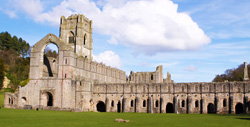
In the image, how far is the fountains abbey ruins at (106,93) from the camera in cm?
4969

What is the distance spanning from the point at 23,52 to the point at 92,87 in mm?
55396

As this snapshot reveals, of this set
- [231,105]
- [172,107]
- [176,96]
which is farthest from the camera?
[172,107]

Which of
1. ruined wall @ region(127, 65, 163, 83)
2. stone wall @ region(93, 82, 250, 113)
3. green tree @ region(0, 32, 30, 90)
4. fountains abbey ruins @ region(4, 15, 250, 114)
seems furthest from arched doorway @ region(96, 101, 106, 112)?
green tree @ region(0, 32, 30, 90)

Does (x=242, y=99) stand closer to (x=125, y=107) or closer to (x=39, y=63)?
(x=125, y=107)

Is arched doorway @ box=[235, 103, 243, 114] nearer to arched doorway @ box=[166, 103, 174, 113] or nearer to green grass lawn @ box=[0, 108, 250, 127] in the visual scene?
arched doorway @ box=[166, 103, 174, 113]

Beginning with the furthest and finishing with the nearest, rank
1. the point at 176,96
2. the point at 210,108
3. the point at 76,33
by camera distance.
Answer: the point at 76,33, the point at 176,96, the point at 210,108

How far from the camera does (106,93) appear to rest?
56.8 metres

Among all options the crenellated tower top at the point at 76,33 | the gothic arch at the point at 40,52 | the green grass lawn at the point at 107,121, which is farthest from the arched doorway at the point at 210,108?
the crenellated tower top at the point at 76,33

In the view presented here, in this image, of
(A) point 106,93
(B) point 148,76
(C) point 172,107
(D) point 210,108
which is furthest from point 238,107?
(B) point 148,76

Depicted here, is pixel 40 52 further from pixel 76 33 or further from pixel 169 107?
pixel 169 107

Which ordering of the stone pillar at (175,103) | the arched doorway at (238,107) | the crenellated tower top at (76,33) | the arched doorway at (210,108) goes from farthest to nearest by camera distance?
the crenellated tower top at (76,33) < the stone pillar at (175,103) < the arched doorway at (210,108) < the arched doorway at (238,107)

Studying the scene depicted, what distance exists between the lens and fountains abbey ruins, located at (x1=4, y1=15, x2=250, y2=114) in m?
49.7

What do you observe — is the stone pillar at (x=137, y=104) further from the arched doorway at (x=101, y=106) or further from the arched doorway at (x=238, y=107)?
the arched doorway at (x=238, y=107)

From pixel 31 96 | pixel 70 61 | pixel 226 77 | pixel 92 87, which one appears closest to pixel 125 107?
pixel 92 87
